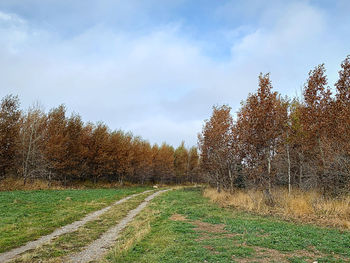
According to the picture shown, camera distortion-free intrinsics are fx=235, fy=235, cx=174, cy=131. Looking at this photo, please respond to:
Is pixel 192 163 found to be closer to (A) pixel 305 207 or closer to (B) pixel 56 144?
(B) pixel 56 144

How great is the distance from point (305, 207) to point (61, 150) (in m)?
32.3

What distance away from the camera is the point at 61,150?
34.8m

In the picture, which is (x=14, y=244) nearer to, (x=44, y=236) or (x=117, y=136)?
(x=44, y=236)

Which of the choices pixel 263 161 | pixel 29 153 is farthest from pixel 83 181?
pixel 263 161

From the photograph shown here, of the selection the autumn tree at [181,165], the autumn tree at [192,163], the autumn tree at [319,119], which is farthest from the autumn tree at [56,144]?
the autumn tree at [192,163]

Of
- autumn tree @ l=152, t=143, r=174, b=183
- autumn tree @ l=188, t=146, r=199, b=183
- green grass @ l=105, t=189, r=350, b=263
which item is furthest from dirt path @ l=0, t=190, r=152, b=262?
autumn tree @ l=188, t=146, r=199, b=183

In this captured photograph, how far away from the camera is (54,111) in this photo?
39.2 metres

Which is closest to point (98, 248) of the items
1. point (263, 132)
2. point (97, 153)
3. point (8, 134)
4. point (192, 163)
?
point (263, 132)

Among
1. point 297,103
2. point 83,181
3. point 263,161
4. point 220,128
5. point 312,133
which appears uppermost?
point 297,103

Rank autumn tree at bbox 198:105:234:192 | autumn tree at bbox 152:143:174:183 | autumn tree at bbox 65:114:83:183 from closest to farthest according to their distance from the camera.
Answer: autumn tree at bbox 198:105:234:192 < autumn tree at bbox 65:114:83:183 < autumn tree at bbox 152:143:174:183

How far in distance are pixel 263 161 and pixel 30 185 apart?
2806cm

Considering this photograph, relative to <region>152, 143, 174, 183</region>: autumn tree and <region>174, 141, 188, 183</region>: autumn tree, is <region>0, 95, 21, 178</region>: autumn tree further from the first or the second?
<region>174, 141, 188, 183</region>: autumn tree

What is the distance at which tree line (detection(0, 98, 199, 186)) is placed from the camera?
98.5ft

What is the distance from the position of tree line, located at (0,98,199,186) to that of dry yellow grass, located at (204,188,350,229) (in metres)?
27.6
